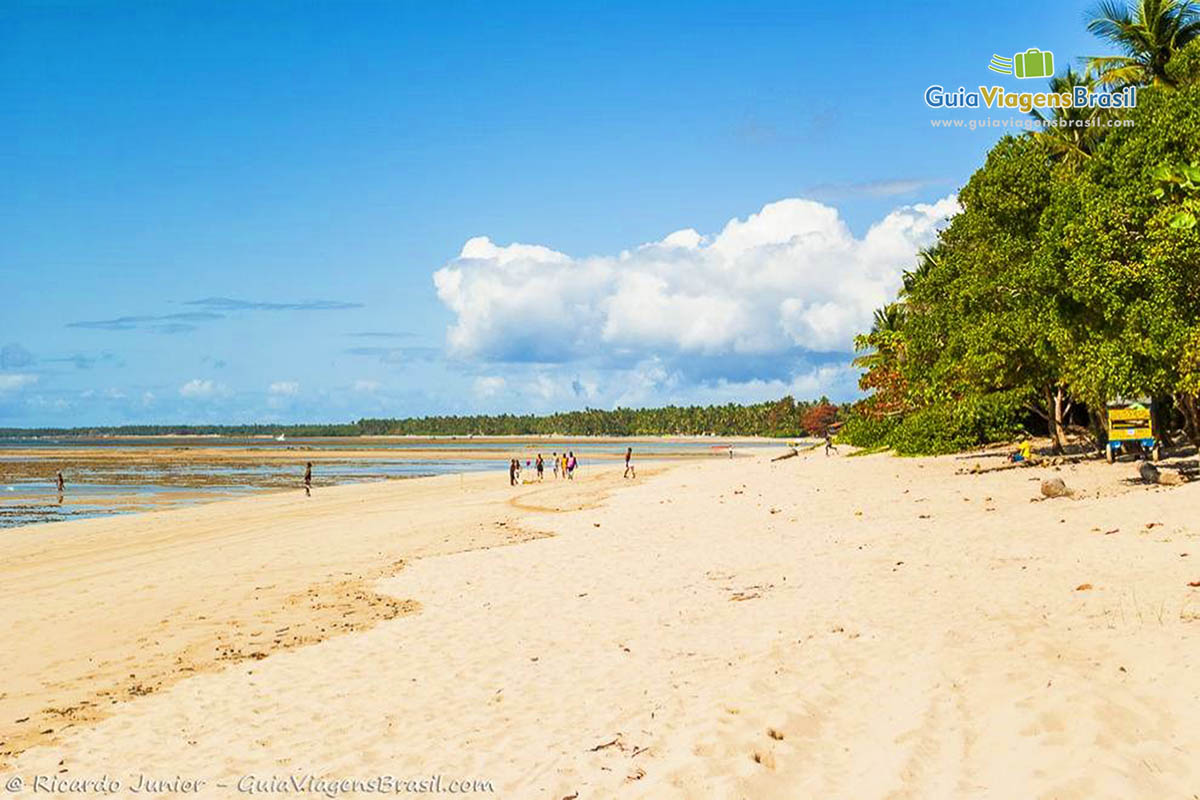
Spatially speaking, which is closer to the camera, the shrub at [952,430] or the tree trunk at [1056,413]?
the tree trunk at [1056,413]

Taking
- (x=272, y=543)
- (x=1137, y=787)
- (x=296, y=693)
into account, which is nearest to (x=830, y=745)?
(x=1137, y=787)

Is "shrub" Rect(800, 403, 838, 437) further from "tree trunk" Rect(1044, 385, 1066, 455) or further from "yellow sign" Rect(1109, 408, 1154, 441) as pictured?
"yellow sign" Rect(1109, 408, 1154, 441)

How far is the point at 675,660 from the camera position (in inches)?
404

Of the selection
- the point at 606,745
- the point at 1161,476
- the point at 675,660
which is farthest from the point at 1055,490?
the point at 606,745

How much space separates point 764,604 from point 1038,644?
440 cm

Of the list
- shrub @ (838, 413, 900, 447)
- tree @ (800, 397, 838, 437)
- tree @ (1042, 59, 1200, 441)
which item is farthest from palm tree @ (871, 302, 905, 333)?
tree @ (800, 397, 838, 437)

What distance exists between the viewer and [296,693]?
10.4 metres

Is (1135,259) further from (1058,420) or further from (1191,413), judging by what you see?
(1058,420)

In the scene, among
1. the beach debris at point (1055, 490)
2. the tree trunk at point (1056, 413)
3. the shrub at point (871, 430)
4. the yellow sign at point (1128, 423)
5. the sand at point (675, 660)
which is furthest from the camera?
the shrub at point (871, 430)

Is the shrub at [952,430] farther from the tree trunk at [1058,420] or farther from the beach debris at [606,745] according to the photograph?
the beach debris at [606,745]

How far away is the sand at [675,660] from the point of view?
6.86 metres

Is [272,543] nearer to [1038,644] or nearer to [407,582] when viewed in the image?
[407,582]

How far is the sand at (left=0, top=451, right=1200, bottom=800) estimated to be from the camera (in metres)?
6.86

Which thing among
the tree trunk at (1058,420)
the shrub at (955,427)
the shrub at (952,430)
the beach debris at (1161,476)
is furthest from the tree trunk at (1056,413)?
the beach debris at (1161,476)
